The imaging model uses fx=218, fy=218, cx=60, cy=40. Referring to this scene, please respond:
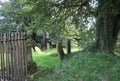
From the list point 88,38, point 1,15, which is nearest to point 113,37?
point 88,38

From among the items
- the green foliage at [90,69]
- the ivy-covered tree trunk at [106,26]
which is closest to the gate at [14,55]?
the green foliage at [90,69]

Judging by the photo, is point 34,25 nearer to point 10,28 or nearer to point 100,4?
point 100,4

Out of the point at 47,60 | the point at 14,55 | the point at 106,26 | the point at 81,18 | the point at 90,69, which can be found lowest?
the point at 47,60

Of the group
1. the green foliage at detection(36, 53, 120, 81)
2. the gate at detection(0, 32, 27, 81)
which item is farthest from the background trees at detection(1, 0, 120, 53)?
the gate at detection(0, 32, 27, 81)

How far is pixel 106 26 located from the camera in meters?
7.58

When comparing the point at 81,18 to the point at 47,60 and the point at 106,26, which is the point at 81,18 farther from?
the point at 47,60

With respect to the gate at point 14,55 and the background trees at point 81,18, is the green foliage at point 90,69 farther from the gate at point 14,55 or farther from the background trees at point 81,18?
the background trees at point 81,18

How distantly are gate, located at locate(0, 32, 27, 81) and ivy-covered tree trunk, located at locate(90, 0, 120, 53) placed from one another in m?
2.78

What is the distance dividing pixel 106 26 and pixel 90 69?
222cm

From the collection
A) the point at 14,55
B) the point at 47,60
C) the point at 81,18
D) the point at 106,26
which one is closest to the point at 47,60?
the point at 47,60

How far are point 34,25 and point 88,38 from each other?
2.58 m

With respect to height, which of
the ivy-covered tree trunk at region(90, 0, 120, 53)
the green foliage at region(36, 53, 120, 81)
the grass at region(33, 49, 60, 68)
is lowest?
the grass at region(33, 49, 60, 68)

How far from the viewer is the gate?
6.66 metres

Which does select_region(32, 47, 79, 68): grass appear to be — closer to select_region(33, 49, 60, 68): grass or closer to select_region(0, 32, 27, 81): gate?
select_region(33, 49, 60, 68): grass
